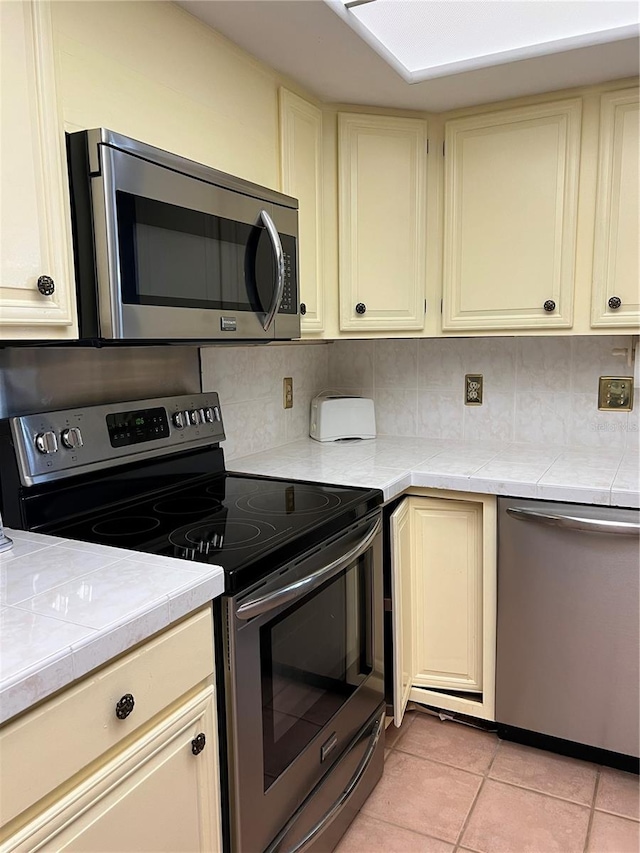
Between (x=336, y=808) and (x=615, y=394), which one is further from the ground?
(x=615, y=394)

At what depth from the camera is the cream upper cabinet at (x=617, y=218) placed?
1868mm

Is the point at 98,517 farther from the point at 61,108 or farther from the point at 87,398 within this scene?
the point at 61,108

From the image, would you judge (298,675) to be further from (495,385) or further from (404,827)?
(495,385)

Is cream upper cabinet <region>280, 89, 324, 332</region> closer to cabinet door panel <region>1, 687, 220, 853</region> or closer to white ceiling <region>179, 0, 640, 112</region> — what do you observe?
white ceiling <region>179, 0, 640, 112</region>

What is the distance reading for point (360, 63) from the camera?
1755mm

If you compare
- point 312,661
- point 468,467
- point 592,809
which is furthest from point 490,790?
point 468,467

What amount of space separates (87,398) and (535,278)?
4.63ft

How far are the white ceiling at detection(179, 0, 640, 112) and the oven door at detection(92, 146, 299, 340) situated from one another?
1.34 feet

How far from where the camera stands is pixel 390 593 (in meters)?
1.89

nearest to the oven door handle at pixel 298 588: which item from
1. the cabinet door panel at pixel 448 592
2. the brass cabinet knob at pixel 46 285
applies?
the cabinet door panel at pixel 448 592

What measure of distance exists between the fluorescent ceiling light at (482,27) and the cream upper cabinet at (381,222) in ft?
0.97

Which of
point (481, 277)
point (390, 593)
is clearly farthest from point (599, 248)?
point (390, 593)

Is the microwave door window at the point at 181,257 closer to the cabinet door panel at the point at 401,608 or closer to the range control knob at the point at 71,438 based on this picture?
the range control knob at the point at 71,438

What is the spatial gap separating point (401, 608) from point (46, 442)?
3.78 ft
